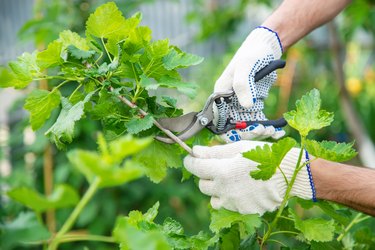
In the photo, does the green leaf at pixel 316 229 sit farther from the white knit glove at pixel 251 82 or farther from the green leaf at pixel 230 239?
the white knit glove at pixel 251 82

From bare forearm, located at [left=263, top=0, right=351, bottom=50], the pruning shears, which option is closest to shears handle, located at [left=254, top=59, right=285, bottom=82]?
the pruning shears

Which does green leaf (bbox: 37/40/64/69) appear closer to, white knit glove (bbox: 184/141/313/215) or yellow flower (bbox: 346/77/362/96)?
white knit glove (bbox: 184/141/313/215)

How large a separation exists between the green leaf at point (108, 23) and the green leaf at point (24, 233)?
1.63ft

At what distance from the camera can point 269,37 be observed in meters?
1.86

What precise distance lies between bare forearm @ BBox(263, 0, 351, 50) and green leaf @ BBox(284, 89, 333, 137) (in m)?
0.62

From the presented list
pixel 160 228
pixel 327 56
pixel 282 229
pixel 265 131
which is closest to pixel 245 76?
pixel 265 131

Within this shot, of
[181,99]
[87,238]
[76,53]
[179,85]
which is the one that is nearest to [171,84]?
[179,85]

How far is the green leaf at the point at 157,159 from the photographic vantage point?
1.54m

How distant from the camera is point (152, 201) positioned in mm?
3779

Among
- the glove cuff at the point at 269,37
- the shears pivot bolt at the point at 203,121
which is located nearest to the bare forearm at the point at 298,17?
the glove cuff at the point at 269,37

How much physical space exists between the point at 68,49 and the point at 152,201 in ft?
8.03

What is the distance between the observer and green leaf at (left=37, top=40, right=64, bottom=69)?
4.54 feet

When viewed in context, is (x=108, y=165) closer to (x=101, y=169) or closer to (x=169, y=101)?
(x=101, y=169)

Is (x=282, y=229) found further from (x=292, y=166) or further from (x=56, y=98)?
(x=56, y=98)
